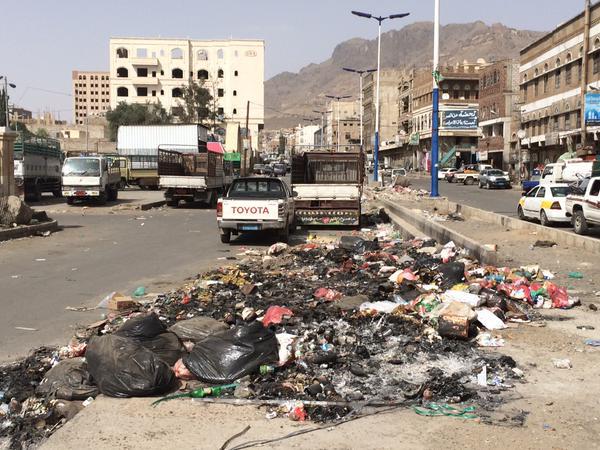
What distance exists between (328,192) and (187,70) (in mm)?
97350

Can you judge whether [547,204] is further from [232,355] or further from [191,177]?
[232,355]

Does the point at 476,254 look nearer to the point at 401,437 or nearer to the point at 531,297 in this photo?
the point at 531,297

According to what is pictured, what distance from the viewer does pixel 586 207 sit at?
53.2 feet

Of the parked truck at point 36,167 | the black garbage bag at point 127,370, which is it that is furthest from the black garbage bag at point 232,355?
the parked truck at point 36,167

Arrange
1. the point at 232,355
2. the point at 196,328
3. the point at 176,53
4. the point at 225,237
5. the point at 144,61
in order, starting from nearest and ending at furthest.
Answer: the point at 232,355
the point at 196,328
the point at 225,237
the point at 144,61
the point at 176,53

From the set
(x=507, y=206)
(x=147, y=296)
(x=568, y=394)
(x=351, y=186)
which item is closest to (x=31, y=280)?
(x=147, y=296)

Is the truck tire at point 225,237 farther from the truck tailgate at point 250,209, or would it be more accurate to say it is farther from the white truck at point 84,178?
the white truck at point 84,178

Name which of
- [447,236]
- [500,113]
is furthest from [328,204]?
[500,113]

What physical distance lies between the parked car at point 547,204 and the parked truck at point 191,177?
13575 mm

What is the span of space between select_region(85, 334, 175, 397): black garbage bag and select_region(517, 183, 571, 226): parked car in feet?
54.7

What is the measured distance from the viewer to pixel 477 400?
492 centimetres

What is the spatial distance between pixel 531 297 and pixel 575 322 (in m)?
0.92

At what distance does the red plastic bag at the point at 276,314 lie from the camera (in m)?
7.04

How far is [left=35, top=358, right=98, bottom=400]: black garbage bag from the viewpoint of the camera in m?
5.08
